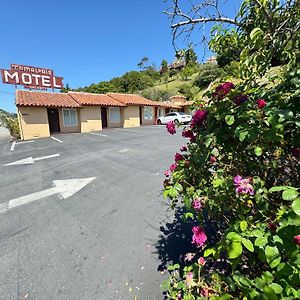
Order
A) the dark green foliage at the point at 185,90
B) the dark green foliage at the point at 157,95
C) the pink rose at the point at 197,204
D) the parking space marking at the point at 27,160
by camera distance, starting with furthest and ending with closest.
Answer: the dark green foliage at the point at 185,90 → the dark green foliage at the point at 157,95 → the parking space marking at the point at 27,160 → the pink rose at the point at 197,204

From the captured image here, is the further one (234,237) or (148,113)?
(148,113)

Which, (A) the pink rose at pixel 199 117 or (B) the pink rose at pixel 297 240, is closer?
(B) the pink rose at pixel 297 240

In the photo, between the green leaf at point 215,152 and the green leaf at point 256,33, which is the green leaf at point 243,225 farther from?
the green leaf at point 256,33

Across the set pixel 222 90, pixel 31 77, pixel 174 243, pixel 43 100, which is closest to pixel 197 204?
pixel 222 90

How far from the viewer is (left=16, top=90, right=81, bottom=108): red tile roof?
15.7 m

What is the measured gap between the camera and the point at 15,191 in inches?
193

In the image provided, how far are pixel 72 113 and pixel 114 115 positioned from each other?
491 cm

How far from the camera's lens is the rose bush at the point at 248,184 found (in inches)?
41.9

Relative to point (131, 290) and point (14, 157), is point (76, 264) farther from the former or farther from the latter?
point (14, 157)

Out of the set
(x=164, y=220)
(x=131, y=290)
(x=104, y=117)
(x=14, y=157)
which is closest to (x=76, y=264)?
(x=131, y=290)

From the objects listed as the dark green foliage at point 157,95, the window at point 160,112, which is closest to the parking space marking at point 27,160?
the window at point 160,112

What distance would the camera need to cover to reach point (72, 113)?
731 inches

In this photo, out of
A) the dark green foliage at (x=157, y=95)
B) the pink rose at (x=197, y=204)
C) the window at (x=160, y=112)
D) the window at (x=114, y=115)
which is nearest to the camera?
the pink rose at (x=197, y=204)

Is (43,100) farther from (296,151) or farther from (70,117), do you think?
(296,151)
